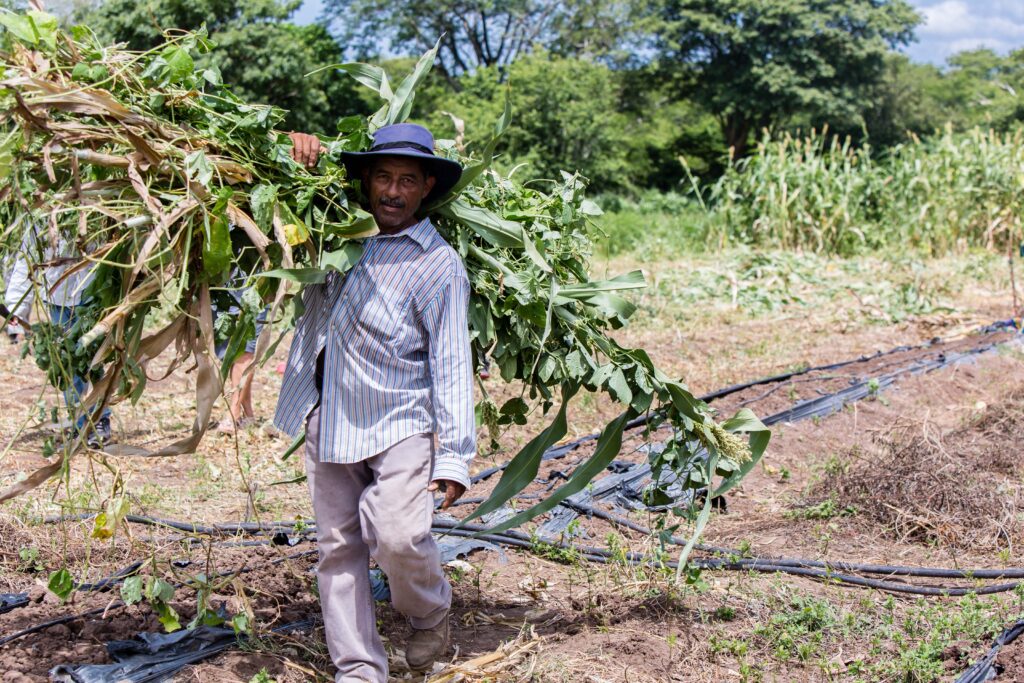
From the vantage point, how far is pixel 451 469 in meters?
2.93

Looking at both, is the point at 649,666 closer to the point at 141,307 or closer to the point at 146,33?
the point at 141,307

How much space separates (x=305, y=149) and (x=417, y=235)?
40 centimetres

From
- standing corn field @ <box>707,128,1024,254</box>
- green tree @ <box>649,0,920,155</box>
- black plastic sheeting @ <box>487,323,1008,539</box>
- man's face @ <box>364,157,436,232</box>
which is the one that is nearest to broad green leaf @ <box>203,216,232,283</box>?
man's face @ <box>364,157,436,232</box>

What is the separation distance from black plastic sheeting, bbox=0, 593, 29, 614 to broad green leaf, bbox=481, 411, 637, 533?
1.58 meters

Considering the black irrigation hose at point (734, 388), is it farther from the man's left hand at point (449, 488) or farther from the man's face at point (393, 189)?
the man's face at point (393, 189)

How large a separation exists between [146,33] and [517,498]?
58.4 feet

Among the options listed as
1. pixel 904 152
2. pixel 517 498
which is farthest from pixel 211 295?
pixel 904 152

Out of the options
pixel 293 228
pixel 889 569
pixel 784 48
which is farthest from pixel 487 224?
pixel 784 48

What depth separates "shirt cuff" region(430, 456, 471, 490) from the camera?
2.92 m

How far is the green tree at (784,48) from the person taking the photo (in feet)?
100

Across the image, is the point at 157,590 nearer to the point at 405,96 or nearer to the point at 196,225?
the point at 196,225

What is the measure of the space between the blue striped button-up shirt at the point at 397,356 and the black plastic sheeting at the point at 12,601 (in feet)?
4.28

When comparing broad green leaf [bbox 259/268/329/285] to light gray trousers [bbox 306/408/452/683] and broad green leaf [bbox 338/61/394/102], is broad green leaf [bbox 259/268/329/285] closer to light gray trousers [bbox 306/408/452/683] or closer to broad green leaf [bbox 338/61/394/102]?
light gray trousers [bbox 306/408/452/683]

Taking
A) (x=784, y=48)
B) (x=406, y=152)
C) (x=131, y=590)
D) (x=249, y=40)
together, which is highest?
(x=784, y=48)
